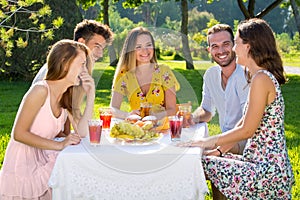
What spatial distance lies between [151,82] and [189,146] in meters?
1.37

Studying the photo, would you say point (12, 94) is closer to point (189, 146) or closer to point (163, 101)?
point (163, 101)

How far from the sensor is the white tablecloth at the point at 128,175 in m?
2.59

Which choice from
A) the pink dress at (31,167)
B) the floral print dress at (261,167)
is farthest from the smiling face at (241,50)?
the pink dress at (31,167)

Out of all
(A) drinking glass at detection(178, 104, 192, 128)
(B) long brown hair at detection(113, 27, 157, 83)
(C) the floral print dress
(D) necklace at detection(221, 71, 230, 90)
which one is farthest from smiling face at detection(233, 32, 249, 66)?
(B) long brown hair at detection(113, 27, 157, 83)

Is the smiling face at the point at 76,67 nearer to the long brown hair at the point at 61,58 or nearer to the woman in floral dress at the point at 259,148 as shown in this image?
the long brown hair at the point at 61,58

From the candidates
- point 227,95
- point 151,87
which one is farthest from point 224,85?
point 151,87

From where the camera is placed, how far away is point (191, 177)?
8.48 feet

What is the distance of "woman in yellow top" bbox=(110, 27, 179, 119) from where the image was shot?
3.99 m

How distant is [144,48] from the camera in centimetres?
400

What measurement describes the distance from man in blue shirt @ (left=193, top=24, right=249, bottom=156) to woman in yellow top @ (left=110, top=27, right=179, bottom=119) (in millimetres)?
256

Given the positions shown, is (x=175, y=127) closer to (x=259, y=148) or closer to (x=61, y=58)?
(x=259, y=148)

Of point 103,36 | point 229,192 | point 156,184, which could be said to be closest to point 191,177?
point 156,184

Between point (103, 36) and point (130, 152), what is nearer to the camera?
point (130, 152)

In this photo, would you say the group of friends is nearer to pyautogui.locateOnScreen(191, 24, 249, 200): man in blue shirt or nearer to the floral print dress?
the floral print dress
